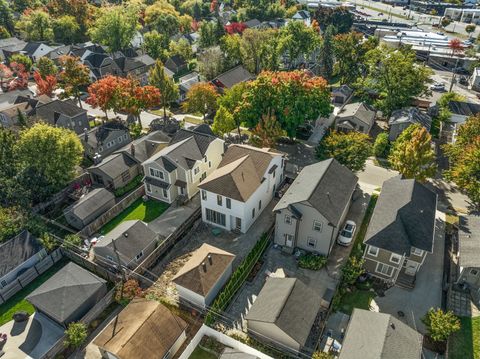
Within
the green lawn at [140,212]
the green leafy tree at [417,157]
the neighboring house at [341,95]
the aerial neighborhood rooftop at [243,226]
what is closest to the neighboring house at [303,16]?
the neighboring house at [341,95]

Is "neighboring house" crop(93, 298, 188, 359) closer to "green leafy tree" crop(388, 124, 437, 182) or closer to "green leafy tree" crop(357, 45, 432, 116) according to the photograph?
"green leafy tree" crop(388, 124, 437, 182)

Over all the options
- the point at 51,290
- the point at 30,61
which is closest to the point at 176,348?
the point at 51,290

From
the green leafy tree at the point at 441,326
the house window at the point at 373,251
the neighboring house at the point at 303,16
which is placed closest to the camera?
the green leafy tree at the point at 441,326

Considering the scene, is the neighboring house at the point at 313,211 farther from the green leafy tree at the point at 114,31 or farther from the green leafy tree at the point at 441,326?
the green leafy tree at the point at 114,31

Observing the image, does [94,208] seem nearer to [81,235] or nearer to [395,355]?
[81,235]

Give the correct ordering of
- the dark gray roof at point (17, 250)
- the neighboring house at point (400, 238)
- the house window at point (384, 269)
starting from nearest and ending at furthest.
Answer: the neighboring house at point (400, 238), the house window at point (384, 269), the dark gray roof at point (17, 250)
